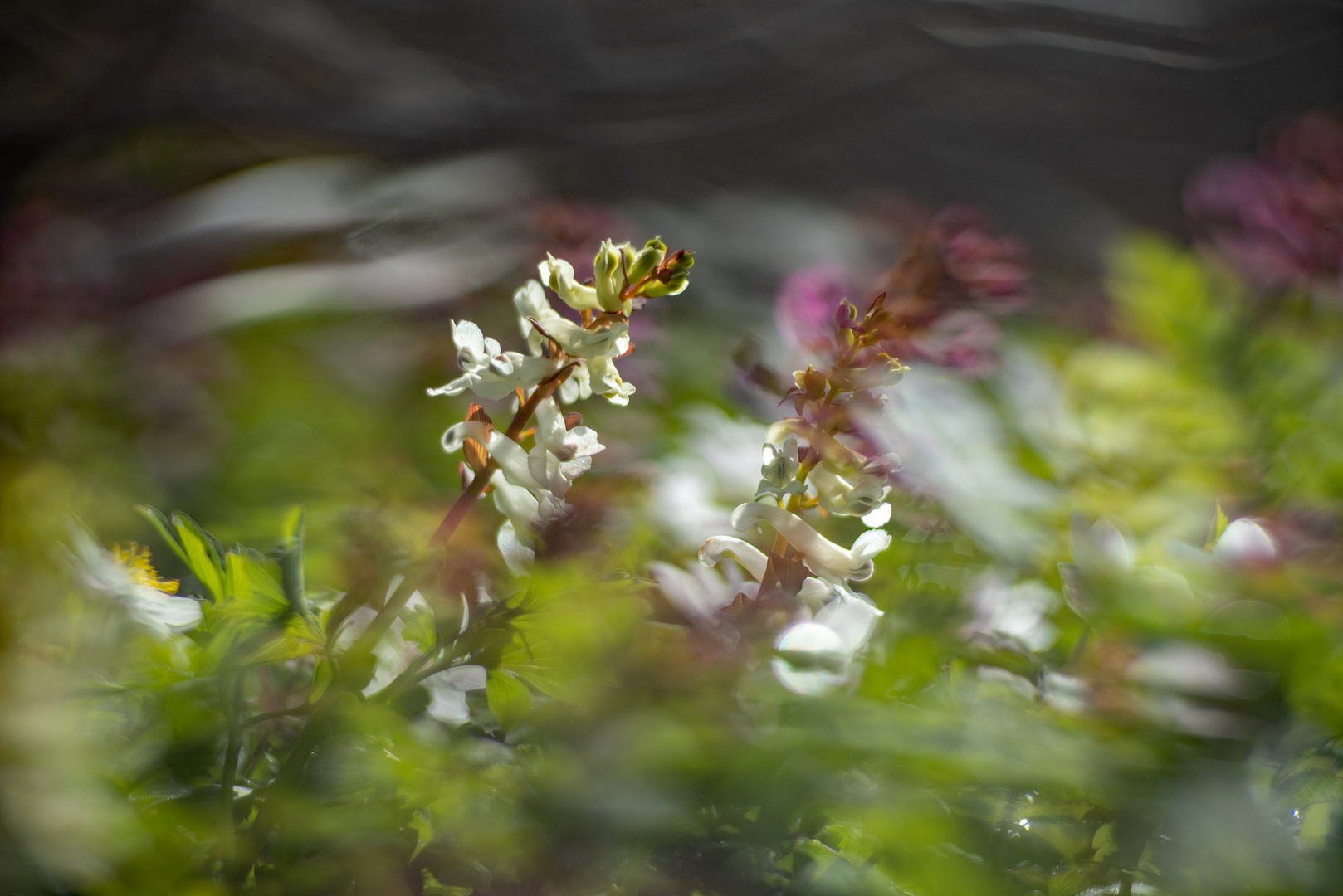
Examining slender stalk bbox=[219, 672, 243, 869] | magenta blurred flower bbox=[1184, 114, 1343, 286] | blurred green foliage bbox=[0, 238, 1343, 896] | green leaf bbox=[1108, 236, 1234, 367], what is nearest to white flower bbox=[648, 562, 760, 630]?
blurred green foliage bbox=[0, 238, 1343, 896]

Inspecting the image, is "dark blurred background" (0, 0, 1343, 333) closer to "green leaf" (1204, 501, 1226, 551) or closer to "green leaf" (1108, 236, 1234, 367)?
"green leaf" (1108, 236, 1234, 367)

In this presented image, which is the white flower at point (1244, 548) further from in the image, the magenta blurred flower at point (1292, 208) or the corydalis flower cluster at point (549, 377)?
the magenta blurred flower at point (1292, 208)

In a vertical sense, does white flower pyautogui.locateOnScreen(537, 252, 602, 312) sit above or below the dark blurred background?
below

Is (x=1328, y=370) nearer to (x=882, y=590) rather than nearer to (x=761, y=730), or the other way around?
(x=882, y=590)

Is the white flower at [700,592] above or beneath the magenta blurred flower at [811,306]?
beneath

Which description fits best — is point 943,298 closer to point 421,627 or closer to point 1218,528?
point 1218,528

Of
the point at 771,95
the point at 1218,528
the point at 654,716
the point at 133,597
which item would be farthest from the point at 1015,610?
the point at 771,95

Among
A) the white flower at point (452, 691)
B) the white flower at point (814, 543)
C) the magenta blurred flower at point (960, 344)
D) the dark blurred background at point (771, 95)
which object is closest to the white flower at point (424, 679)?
the white flower at point (452, 691)

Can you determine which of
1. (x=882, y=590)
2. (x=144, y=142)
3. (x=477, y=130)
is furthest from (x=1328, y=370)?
(x=144, y=142)
